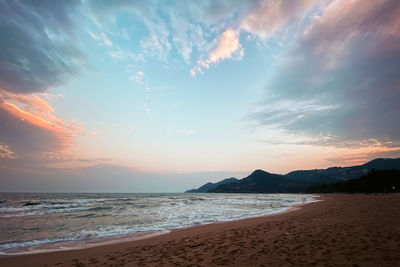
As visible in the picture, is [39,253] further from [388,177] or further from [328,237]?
[388,177]

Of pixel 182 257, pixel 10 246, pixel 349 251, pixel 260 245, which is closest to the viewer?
pixel 349 251

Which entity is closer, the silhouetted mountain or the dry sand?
the dry sand

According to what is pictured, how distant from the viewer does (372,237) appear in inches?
298

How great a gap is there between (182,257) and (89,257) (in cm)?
428

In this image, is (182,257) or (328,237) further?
(328,237)

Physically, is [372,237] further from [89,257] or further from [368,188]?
[368,188]

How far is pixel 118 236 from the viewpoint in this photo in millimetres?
12914

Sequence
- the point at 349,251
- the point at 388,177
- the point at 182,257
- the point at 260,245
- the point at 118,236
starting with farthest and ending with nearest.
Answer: the point at 388,177
the point at 118,236
the point at 260,245
the point at 182,257
the point at 349,251

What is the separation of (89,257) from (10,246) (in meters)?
6.31

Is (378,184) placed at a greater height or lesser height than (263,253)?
lesser

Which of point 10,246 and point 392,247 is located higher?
point 392,247

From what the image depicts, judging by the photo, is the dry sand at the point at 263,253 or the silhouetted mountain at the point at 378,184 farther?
the silhouetted mountain at the point at 378,184

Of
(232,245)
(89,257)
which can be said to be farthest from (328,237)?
(89,257)

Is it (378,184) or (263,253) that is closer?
(263,253)
